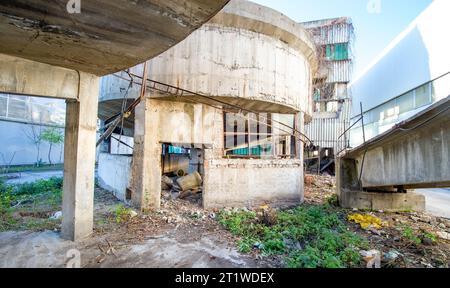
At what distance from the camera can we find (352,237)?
521cm

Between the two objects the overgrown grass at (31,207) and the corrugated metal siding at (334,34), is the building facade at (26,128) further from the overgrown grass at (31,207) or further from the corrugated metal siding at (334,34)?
the corrugated metal siding at (334,34)

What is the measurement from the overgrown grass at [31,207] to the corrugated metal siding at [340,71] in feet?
66.4

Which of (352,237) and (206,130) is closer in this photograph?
(352,237)

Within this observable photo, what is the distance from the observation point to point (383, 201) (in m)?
7.59

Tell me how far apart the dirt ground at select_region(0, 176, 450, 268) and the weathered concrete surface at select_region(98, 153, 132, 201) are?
1.08 meters

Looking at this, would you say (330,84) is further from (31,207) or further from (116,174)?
(31,207)

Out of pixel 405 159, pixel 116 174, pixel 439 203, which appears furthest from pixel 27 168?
pixel 439 203

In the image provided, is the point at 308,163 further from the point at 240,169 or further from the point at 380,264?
the point at 380,264

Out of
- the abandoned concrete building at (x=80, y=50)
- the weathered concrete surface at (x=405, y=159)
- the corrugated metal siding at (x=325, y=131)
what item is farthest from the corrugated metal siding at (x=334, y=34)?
the abandoned concrete building at (x=80, y=50)

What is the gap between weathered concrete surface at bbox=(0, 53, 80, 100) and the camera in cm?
391

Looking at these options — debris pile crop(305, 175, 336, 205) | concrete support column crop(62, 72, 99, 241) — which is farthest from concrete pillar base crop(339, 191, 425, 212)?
concrete support column crop(62, 72, 99, 241)

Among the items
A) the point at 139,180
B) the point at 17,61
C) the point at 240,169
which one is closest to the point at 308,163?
the point at 240,169

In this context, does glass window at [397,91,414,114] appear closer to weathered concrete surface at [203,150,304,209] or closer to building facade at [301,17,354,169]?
building facade at [301,17,354,169]

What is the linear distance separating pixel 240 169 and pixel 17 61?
19.4 feet
